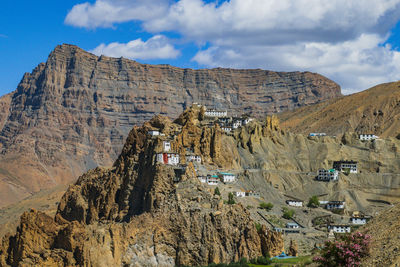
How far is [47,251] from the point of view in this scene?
97875mm

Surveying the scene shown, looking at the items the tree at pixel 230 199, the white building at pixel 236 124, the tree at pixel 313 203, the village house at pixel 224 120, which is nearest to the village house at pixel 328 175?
the tree at pixel 313 203

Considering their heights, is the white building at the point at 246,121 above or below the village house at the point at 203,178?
above

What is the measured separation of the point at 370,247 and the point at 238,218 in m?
58.9

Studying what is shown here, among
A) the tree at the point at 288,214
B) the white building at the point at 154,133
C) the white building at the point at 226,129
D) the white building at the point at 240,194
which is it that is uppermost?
the white building at the point at 226,129

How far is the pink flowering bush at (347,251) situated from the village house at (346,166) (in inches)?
4685

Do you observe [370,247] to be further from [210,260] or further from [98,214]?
[98,214]

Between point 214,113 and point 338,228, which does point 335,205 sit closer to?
point 338,228

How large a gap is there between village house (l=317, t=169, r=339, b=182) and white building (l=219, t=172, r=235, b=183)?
27.3 meters

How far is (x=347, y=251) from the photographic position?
49.9 metres

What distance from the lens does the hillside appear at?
10156 cm

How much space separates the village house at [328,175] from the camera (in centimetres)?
16218

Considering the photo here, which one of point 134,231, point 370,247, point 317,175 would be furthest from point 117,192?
point 370,247

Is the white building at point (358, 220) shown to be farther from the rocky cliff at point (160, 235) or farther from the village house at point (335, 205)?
the rocky cliff at point (160, 235)

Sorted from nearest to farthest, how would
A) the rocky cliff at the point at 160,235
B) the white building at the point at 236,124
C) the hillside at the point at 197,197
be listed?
the rocky cliff at the point at 160,235, the hillside at the point at 197,197, the white building at the point at 236,124
